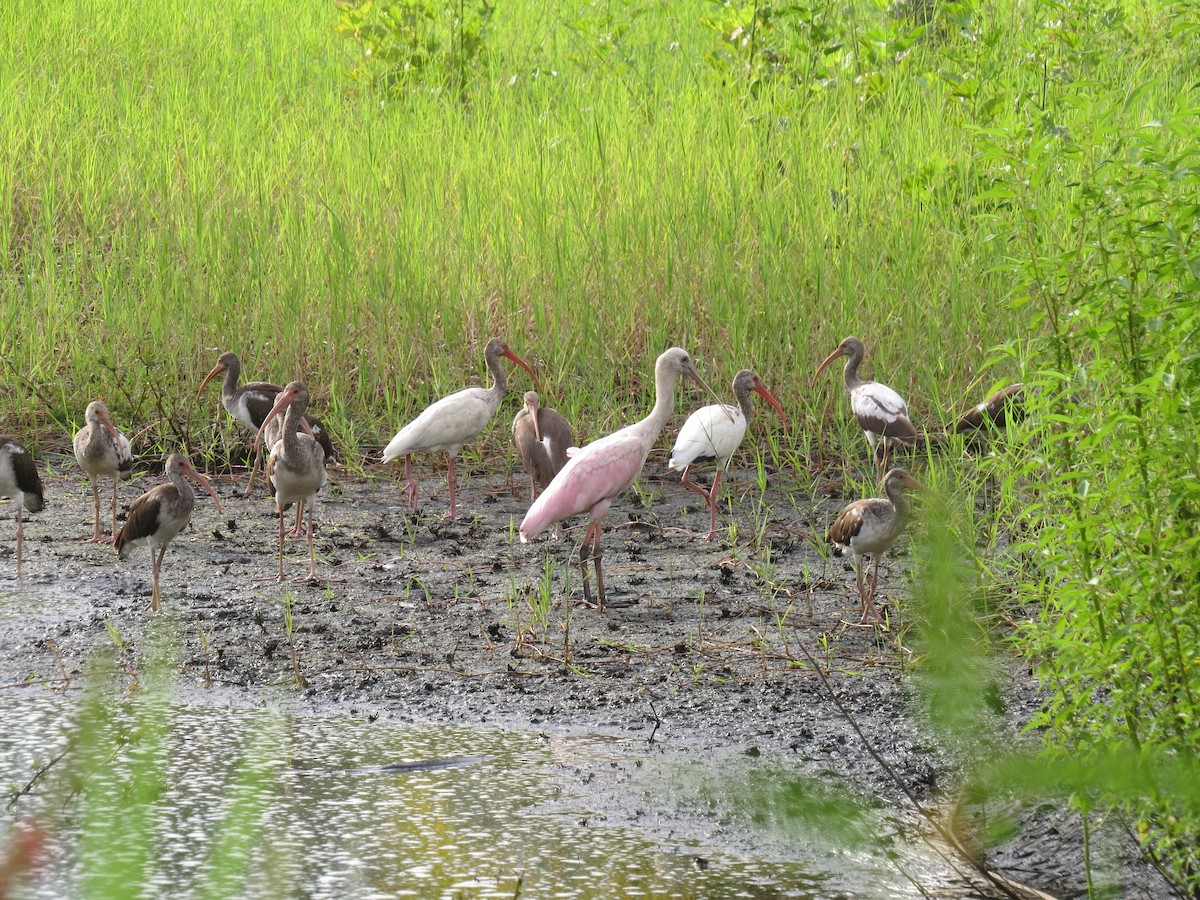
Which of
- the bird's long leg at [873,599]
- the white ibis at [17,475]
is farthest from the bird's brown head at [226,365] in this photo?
the bird's long leg at [873,599]

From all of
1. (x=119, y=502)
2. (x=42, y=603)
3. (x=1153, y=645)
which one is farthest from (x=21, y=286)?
(x=1153, y=645)

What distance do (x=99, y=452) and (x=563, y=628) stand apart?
8.96 ft

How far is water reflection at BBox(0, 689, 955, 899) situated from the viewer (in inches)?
145

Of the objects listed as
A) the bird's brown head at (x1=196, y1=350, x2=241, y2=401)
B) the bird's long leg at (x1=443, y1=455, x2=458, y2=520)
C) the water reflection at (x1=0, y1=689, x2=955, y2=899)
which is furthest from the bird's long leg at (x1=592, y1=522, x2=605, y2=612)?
→ the bird's brown head at (x1=196, y1=350, x2=241, y2=401)

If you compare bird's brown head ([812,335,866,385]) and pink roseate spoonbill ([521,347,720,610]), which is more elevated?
bird's brown head ([812,335,866,385])

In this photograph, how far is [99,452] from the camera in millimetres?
7336

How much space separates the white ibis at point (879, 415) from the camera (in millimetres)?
7367

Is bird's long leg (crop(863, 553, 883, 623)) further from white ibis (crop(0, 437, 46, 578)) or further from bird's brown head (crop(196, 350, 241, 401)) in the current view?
bird's brown head (crop(196, 350, 241, 401))

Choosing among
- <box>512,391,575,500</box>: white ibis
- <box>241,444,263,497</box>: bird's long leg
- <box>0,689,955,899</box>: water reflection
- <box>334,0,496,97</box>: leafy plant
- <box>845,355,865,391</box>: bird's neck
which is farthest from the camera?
<box>334,0,496,97</box>: leafy plant

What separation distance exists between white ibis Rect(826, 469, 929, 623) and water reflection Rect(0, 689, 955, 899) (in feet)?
5.12

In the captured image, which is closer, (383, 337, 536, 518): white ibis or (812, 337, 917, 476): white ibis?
(812, 337, 917, 476): white ibis

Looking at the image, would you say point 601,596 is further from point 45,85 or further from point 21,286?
point 45,85

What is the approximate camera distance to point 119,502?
8.05 m

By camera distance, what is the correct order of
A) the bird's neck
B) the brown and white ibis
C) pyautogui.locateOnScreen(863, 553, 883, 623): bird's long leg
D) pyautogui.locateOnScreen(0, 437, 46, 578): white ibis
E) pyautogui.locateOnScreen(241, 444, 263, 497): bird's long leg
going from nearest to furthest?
pyautogui.locateOnScreen(863, 553, 883, 623): bird's long leg < pyautogui.locateOnScreen(0, 437, 46, 578): white ibis < the brown and white ibis < the bird's neck < pyautogui.locateOnScreen(241, 444, 263, 497): bird's long leg
